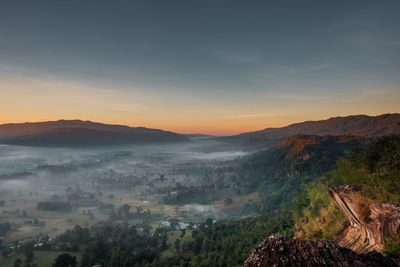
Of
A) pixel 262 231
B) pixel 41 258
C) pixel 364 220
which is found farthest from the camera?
pixel 41 258

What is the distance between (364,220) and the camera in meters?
16.0

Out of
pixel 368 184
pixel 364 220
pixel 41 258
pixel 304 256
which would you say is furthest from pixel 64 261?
pixel 304 256

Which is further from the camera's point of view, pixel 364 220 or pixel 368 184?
pixel 368 184

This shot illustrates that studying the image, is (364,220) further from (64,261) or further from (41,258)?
(41,258)

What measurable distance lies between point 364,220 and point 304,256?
11.1 meters

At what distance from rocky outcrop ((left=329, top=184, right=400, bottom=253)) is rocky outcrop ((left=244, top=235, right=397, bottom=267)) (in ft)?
16.6

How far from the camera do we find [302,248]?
8297 millimetres

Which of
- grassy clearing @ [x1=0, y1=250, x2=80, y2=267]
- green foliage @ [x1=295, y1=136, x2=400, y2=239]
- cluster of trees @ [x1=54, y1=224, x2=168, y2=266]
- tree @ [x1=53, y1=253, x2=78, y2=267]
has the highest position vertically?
Result: green foliage @ [x1=295, y1=136, x2=400, y2=239]

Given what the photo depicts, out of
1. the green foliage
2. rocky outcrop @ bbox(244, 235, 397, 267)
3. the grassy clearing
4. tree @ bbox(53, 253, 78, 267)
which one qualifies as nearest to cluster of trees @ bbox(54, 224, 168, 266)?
tree @ bbox(53, 253, 78, 267)

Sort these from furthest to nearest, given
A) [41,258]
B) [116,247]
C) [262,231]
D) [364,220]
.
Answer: [41,258], [116,247], [262,231], [364,220]

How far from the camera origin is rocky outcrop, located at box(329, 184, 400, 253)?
42.1ft

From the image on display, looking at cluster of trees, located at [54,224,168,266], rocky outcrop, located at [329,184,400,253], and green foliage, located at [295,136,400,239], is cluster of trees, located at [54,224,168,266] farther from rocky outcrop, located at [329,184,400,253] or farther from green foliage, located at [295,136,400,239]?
rocky outcrop, located at [329,184,400,253]

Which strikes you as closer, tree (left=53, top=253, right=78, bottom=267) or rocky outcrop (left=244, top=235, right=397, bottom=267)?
rocky outcrop (left=244, top=235, right=397, bottom=267)

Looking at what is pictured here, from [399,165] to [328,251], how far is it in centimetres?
4399
